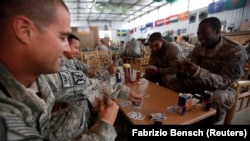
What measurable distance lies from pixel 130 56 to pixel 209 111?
4431 mm

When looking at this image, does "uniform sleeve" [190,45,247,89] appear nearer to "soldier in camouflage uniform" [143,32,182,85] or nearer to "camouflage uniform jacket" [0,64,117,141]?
"soldier in camouflage uniform" [143,32,182,85]

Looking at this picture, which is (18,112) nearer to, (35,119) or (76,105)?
(35,119)

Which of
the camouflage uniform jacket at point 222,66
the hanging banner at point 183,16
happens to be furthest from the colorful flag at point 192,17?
the camouflage uniform jacket at point 222,66

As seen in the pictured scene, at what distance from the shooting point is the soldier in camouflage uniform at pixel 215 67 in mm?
1577

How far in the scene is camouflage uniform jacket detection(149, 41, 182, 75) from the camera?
2.42 meters

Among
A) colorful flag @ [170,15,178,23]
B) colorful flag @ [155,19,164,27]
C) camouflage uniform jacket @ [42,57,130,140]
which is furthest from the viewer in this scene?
colorful flag @ [155,19,164,27]

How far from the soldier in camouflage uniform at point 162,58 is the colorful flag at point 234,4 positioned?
6.43 metres

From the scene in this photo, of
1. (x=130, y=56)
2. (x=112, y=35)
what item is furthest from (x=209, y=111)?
(x=112, y=35)

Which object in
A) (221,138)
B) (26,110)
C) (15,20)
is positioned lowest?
(221,138)

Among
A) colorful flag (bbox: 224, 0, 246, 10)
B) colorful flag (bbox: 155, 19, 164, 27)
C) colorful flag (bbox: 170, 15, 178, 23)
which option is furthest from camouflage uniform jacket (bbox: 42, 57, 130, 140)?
colorful flag (bbox: 155, 19, 164, 27)

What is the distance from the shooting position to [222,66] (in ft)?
5.86

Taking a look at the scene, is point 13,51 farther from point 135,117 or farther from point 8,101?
point 135,117

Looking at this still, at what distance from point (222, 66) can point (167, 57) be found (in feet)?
3.04

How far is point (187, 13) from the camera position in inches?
379
